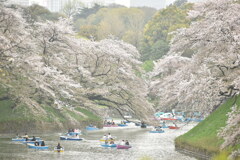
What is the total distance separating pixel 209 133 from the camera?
31703 millimetres

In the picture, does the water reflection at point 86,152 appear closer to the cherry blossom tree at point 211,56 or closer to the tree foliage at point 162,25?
the cherry blossom tree at point 211,56

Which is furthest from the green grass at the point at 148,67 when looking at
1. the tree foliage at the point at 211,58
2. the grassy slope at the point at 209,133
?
the grassy slope at the point at 209,133

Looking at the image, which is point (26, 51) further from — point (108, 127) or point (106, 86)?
point (108, 127)

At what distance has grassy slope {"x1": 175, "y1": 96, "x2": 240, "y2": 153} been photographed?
2968 cm

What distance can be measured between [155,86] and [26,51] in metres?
23.2

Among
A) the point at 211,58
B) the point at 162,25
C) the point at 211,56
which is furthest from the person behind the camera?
the point at 162,25

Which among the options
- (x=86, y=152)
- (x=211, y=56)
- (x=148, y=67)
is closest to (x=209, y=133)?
(x=211, y=56)

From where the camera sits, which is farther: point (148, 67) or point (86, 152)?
point (148, 67)

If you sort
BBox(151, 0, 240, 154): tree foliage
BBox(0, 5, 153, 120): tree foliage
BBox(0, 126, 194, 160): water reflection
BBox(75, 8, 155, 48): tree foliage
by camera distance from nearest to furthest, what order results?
BBox(151, 0, 240, 154): tree foliage → BBox(0, 126, 194, 160): water reflection → BBox(0, 5, 153, 120): tree foliage → BBox(75, 8, 155, 48): tree foliage

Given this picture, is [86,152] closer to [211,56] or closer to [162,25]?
[211,56]

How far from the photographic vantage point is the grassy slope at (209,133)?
2968 cm

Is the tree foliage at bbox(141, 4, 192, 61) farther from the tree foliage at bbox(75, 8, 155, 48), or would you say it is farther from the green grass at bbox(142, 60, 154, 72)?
the tree foliage at bbox(75, 8, 155, 48)

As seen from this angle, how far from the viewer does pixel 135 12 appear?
14175cm

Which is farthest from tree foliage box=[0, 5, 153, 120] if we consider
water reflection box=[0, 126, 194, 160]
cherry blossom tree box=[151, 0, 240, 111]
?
cherry blossom tree box=[151, 0, 240, 111]
